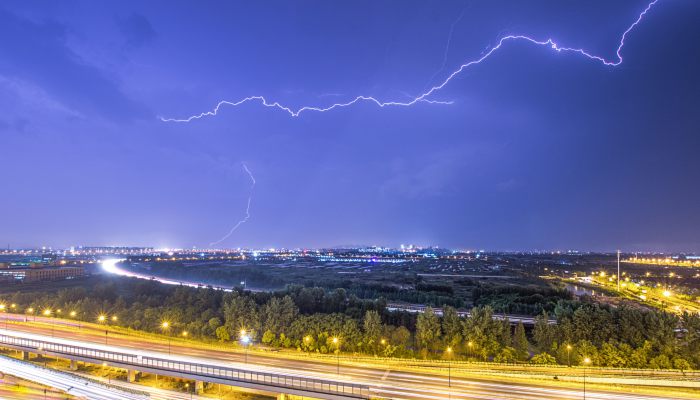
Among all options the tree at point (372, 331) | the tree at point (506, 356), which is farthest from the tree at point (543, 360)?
the tree at point (372, 331)

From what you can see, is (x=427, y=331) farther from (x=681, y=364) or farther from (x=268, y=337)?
(x=681, y=364)

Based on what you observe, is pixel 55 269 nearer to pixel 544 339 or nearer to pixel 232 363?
pixel 232 363

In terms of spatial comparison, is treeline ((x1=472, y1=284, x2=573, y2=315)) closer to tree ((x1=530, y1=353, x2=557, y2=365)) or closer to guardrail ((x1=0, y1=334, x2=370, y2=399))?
tree ((x1=530, y1=353, x2=557, y2=365))

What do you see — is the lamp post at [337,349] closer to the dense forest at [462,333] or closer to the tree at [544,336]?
the dense forest at [462,333]

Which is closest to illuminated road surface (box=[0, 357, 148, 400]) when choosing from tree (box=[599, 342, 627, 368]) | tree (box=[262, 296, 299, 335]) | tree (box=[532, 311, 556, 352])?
tree (box=[262, 296, 299, 335])

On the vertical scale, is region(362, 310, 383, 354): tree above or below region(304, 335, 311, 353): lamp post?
above

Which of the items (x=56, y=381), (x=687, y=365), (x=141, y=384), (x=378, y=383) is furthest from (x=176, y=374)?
(x=687, y=365)

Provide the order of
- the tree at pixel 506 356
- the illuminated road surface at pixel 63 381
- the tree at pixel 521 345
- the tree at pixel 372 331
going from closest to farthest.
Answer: the illuminated road surface at pixel 63 381 < the tree at pixel 506 356 < the tree at pixel 521 345 < the tree at pixel 372 331
